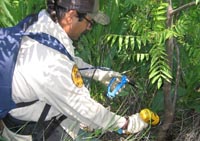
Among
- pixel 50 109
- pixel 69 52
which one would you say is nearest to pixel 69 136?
pixel 50 109

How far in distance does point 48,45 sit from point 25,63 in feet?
0.44

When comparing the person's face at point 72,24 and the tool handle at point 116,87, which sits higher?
the person's face at point 72,24

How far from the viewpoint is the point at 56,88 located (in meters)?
2.07

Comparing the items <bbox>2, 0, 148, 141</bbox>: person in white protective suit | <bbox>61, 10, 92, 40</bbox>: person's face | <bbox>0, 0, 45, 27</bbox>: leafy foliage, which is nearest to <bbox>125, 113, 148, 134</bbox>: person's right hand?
<bbox>2, 0, 148, 141</bbox>: person in white protective suit

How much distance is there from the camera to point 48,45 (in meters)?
2.08

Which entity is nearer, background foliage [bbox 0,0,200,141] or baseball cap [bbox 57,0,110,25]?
baseball cap [bbox 57,0,110,25]

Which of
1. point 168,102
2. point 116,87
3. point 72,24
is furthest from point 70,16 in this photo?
point 168,102

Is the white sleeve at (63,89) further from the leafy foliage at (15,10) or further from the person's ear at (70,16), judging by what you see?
the leafy foliage at (15,10)

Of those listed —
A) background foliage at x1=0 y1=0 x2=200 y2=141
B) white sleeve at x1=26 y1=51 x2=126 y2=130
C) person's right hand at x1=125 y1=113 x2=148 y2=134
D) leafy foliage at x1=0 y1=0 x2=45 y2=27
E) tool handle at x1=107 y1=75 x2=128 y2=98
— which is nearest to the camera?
white sleeve at x1=26 y1=51 x2=126 y2=130

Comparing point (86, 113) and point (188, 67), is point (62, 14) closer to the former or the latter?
point (86, 113)

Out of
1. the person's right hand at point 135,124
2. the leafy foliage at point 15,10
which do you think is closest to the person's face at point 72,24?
the person's right hand at point 135,124

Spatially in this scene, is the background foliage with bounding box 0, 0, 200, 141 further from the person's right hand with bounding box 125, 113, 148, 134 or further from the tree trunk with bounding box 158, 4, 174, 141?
the person's right hand with bounding box 125, 113, 148, 134

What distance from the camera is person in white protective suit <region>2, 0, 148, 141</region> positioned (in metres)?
2.06

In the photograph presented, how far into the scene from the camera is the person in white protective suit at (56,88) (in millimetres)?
Answer: 2064
